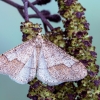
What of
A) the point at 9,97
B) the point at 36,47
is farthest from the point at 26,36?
the point at 9,97

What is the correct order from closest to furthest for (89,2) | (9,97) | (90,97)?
(90,97) < (9,97) < (89,2)

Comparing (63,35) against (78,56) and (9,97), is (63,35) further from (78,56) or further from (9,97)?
(9,97)

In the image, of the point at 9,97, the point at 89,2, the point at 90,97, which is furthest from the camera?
the point at 89,2
